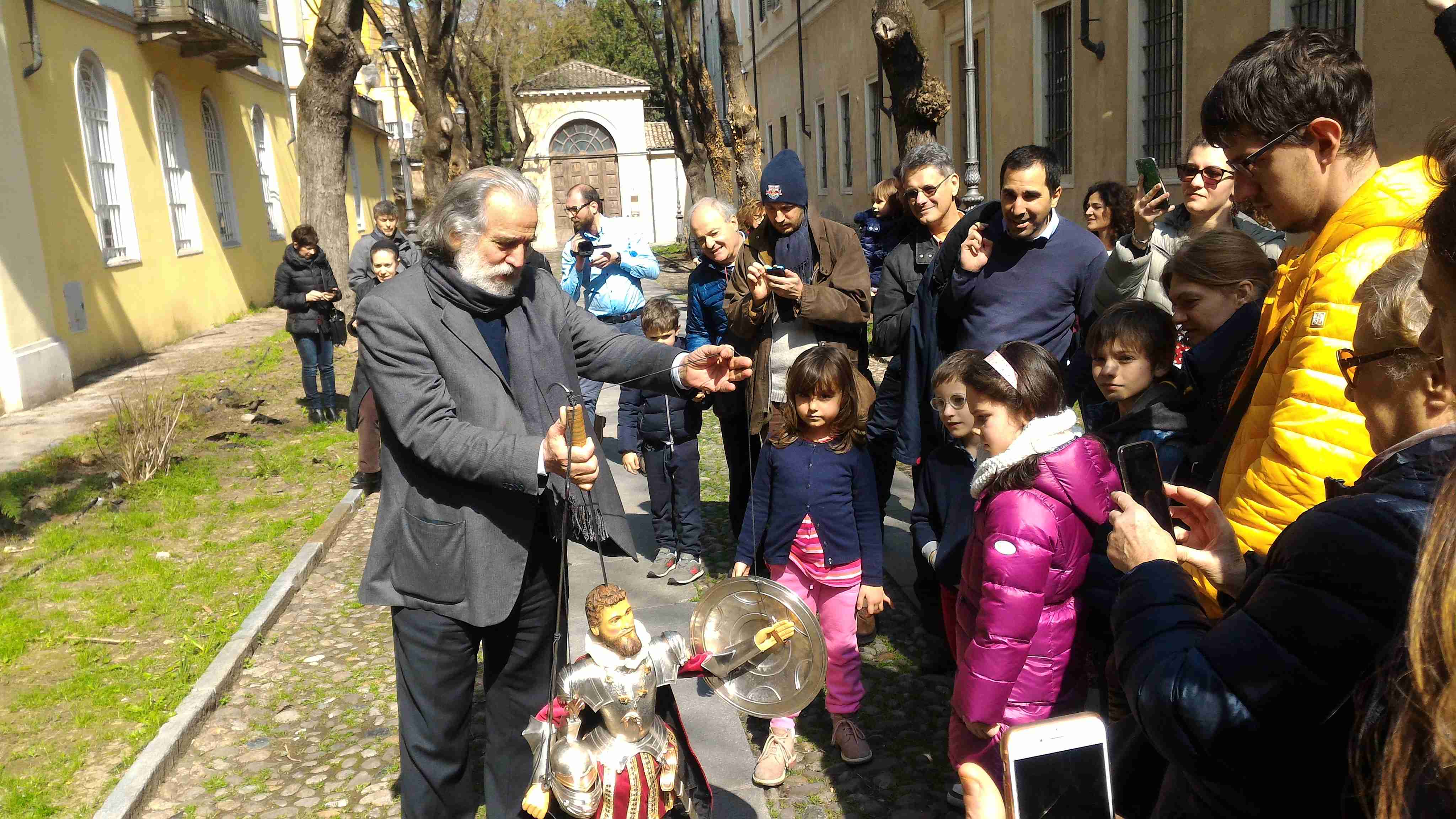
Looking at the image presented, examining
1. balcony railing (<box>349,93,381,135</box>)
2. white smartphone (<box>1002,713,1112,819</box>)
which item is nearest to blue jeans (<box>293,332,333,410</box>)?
white smartphone (<box>1002,713,1112,819</box>)

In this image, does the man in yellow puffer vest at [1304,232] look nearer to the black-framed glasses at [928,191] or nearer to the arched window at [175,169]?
the black-framed glasses at [928,191]

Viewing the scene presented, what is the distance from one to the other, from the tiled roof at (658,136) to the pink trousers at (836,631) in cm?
4583

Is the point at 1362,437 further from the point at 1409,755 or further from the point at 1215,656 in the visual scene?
the point at 1409,755

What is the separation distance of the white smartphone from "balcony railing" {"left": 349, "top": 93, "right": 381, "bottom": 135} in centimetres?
3452

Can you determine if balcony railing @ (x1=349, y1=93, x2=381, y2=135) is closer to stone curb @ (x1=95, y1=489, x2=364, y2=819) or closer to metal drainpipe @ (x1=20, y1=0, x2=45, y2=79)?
metal drainpipe @ (x1=20, y1=0, x2=45, y2=79)

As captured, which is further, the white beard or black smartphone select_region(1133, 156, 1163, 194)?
black smartphone select_region(1133, 156, 1163, 194)

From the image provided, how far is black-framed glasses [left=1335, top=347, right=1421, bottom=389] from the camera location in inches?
59.7

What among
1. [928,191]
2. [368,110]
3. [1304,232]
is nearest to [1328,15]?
[928,191]

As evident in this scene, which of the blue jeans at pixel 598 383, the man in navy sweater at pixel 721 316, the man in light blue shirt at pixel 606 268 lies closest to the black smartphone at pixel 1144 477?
the man in navy sweater at pixel 721 316

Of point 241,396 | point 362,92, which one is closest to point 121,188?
point 241,396

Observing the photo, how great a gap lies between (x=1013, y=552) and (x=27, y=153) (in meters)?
13.8

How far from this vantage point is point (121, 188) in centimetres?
1606

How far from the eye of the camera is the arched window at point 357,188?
32875mm

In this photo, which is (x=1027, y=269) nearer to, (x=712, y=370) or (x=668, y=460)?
(x=712, y=370)
